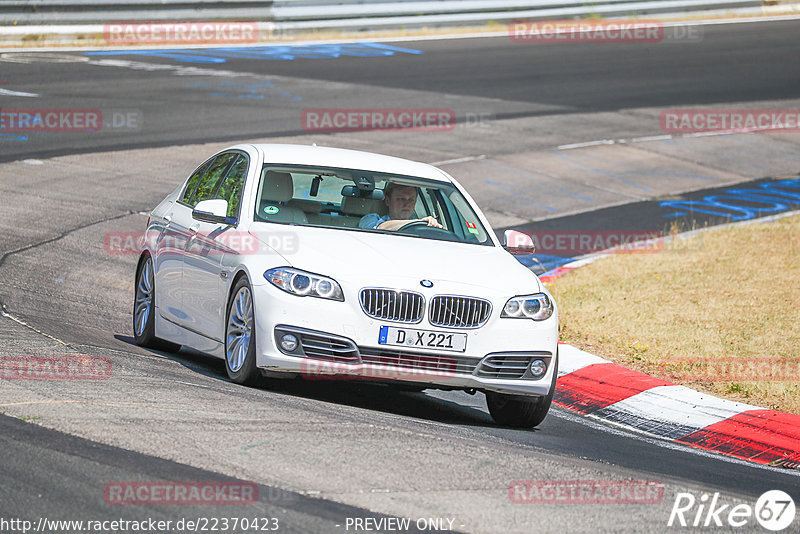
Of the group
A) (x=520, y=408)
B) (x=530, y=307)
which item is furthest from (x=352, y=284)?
(x=520, y=408)

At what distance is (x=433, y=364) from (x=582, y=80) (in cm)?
2128

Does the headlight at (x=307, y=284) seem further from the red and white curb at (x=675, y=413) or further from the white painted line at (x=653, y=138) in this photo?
the white painted line at (x=653, y=138)

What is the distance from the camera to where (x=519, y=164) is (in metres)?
20.2

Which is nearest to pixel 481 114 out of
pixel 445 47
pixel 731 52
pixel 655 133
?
pixel 655 133

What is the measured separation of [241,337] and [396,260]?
110 centimetres

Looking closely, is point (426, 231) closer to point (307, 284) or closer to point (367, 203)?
point (367, 203)

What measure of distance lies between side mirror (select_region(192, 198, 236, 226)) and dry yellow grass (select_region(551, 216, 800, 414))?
3643 millimetres

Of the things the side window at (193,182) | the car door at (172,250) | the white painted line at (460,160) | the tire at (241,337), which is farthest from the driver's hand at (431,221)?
the white painted line at (460,160)

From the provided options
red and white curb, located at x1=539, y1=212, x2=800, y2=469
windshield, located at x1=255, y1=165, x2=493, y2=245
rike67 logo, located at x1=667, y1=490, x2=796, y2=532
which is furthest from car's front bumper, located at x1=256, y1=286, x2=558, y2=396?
rike67 logo, located at x1=667, y1=490, x2=796, y2=532

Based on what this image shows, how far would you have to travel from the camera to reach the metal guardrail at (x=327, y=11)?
26797mm

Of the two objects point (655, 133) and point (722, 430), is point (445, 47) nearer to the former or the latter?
point (655, 133)

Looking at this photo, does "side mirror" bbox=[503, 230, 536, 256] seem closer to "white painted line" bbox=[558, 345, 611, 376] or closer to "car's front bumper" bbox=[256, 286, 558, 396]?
"car's front bumper" bbox=[256, 286, 558, 396]

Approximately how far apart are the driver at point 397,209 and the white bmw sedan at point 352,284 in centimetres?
1

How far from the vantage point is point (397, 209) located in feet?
29.0
